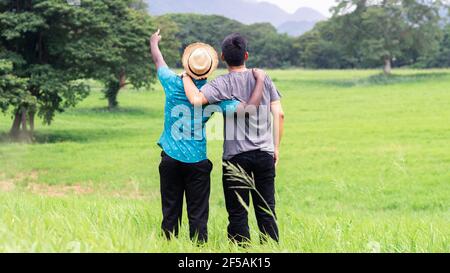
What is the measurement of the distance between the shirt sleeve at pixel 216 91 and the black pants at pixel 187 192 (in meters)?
0.57

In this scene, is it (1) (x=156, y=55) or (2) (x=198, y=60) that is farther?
(1) (x=156, y=55)

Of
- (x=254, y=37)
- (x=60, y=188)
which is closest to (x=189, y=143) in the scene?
(x=60, y=188)

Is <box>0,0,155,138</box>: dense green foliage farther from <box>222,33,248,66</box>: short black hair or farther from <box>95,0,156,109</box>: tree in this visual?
<box>222,33,248,66</box>: short black hair

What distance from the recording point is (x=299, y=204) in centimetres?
1316

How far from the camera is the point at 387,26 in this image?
64.1 meters

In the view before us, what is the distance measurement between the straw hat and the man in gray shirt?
0.29ft

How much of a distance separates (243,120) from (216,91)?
14.1 inches

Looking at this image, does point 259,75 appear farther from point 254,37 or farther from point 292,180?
point 254,37

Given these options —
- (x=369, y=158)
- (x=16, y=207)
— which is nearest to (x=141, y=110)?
(x=369, y=158)

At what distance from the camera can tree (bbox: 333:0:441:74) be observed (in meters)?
63.0

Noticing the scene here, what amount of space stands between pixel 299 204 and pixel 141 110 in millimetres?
28768

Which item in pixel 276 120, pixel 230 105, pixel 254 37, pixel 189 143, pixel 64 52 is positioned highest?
pixel 254 37

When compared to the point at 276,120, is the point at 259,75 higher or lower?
higher

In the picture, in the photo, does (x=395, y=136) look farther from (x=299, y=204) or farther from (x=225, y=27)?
(x=225, y=27)
